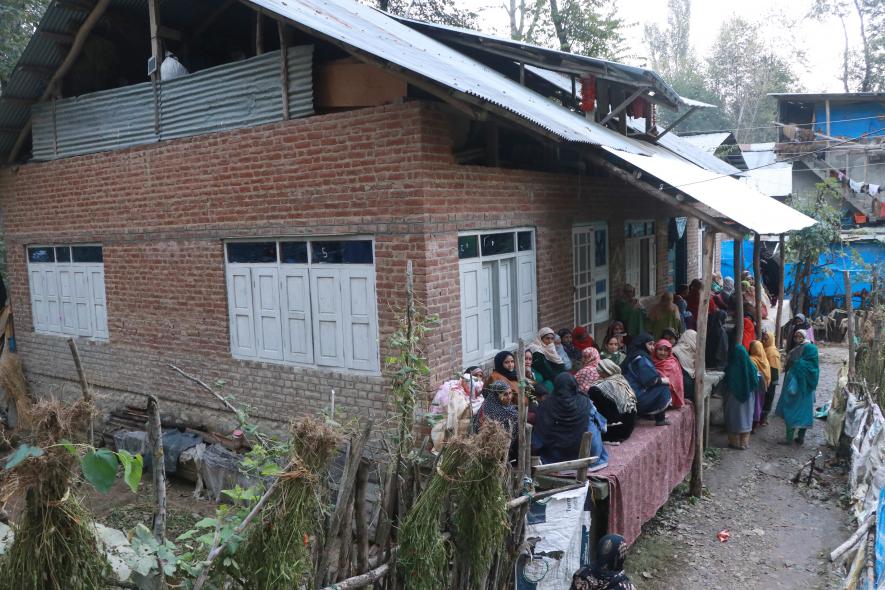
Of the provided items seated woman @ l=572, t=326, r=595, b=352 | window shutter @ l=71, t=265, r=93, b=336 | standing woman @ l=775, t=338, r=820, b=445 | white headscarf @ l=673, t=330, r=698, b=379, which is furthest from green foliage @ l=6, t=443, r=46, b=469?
standing woman @ l=775, t=338, r=820, b=445

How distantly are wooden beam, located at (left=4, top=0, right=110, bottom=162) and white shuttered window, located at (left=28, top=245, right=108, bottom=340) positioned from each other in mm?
1552

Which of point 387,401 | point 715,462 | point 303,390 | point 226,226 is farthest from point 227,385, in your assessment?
point 715,462

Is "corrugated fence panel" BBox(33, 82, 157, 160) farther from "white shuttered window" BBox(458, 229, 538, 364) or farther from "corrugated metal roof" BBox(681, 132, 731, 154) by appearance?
"corrugated metal roof" BBox(681, 132, 731, 154)

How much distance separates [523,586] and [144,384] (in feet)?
18.1

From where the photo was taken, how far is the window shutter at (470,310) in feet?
20.8

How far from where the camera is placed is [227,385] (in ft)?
23.6

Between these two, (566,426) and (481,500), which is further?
(566,426)

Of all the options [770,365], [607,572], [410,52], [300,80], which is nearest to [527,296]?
[410,52]

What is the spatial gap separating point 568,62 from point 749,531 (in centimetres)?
540

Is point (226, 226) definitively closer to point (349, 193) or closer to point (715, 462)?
point (349, 193)

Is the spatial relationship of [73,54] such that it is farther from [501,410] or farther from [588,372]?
[588,372]

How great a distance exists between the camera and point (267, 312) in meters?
6.83

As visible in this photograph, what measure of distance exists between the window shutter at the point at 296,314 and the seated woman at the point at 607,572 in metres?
3.43

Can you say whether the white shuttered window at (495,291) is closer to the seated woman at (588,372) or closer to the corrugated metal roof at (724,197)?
the seated woman at (588,372)
